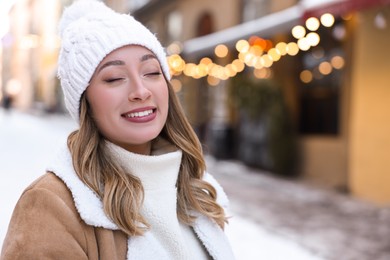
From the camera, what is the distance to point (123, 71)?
165 cm

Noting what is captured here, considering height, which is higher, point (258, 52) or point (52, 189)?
point (258, 52)

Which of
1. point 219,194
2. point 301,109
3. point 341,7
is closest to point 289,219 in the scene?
point 341,7

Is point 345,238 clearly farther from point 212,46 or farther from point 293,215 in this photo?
point 212,46

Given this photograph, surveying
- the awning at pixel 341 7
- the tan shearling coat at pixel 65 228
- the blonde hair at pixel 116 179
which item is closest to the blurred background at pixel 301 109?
the awning at pixel 341 7

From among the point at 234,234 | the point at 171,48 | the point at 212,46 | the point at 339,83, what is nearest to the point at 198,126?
the point at 171,48

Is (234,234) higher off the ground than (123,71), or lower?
lower

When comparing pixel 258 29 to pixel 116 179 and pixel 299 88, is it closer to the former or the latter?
pixel 299 88

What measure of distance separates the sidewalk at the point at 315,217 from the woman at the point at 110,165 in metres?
4.40

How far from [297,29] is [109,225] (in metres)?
8.59

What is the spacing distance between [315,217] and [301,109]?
15.5 ft

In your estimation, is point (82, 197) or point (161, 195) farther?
point (161, 195)

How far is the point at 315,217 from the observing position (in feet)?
25.6

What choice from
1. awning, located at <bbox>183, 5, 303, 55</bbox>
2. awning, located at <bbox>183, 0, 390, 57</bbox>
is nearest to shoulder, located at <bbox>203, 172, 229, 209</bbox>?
awning, located at <bbox>183, 0, 390, 57</bbox>

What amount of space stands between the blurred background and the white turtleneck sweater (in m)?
4.29
